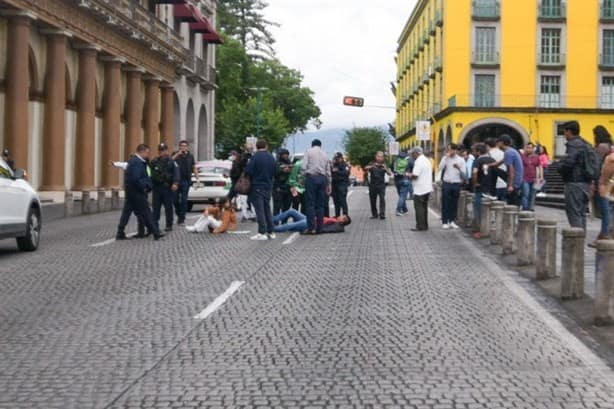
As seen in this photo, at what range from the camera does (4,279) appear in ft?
39.1

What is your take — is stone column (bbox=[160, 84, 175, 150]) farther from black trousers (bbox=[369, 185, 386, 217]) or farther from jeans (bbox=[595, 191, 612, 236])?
jeans (bbox=[595, 191, 612, 236])

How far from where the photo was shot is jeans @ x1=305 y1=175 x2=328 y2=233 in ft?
61.4

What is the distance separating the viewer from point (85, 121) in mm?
32156

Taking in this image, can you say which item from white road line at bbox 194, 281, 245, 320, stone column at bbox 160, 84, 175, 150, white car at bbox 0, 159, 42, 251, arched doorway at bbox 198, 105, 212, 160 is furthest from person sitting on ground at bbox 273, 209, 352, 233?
arched doorway at bbox 198, 105, 212, 160

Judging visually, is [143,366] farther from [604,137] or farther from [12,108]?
[12,108]

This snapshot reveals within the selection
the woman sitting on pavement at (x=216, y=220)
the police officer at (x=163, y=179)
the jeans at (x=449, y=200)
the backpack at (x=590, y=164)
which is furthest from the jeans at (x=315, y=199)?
the backpack at (x=590, y=164)

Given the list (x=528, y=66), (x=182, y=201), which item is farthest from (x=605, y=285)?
(x=528, y=66)

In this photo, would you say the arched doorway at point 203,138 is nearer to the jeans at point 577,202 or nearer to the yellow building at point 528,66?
the yellow building at point 528,66

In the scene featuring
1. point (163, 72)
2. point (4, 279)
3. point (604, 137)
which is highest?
point (163, 72)

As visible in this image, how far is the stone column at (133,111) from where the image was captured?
38469 mm

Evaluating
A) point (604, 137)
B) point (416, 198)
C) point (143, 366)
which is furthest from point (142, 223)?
point (143, 366)

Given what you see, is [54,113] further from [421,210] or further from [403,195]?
[421,210]

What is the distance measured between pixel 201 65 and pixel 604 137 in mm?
40034

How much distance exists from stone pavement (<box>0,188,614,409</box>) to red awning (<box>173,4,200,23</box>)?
34.2 meters
